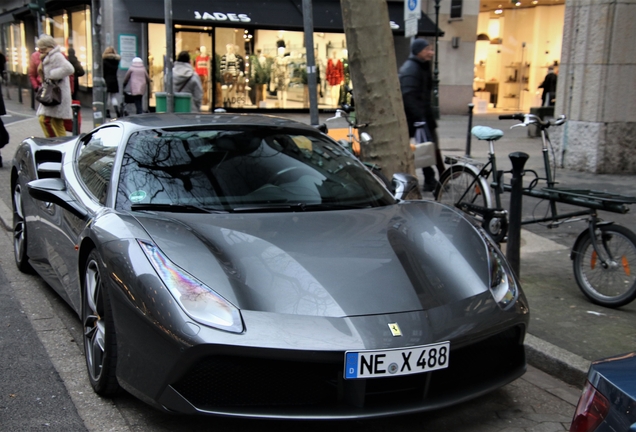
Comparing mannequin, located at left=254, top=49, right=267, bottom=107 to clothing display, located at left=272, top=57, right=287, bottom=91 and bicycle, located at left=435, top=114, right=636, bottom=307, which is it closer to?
clothing display, located at left=272, top=57, right=287, bottom=91

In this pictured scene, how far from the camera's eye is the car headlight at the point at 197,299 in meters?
2.93

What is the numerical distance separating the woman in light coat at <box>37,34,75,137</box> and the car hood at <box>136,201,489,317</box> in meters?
8.01

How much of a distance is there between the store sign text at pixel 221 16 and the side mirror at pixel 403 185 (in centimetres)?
1776

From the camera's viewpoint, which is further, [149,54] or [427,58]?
[149,54]

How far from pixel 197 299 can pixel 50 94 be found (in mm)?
8908

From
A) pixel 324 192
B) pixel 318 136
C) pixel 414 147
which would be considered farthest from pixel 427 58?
pixel 324 192

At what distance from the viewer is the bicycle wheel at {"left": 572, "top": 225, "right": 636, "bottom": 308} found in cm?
484

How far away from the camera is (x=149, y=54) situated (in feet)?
74.5

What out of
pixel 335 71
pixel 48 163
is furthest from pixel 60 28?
pixel 48 163

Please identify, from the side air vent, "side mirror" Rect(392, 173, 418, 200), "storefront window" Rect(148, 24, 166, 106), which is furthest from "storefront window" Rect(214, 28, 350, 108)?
"side mirror" Rect(392, 173, 418, 200)

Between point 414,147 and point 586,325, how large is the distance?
395 centimetres

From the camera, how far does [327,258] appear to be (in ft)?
11.1

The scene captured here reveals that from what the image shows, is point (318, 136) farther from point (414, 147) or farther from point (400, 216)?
point (414, 147)

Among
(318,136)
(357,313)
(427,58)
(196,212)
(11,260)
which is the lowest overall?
(11,260)
